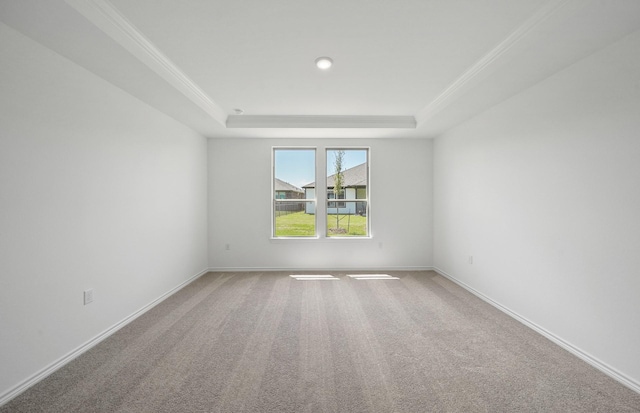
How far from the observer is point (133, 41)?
2062 millimetres

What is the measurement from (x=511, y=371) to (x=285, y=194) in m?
3.99

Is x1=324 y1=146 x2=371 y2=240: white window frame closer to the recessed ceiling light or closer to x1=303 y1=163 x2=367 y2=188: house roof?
x1=303 y1=163 x2=367 y2=188: house roof

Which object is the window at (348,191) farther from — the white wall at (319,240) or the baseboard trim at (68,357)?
the baseboard trim at (68,357)

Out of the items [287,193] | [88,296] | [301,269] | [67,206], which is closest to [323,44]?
[67,206]

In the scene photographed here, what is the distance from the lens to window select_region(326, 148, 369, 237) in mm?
5137

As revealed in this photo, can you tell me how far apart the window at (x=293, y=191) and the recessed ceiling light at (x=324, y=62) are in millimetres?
2539

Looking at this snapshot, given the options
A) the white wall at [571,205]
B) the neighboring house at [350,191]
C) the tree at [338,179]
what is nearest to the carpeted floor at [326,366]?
the white wall at [571,205]

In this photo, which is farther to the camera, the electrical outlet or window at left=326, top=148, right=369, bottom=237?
window at left=326, top=148, right=369, bottom=237

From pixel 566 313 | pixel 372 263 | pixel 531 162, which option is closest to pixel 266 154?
pixel 372 263

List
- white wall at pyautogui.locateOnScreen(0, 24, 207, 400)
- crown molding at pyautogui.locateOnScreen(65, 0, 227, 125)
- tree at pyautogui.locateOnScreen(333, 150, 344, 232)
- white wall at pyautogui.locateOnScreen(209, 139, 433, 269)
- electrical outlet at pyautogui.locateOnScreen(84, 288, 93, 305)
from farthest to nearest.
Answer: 1. tree at pyautogui.locateOnScreen(333, 150, 344, 232)
2. white wall at pyautogui.locateOnScreen(209, 139, 433, 269)
3. electrical outlet at pyautogui.locateOnScreen(84, 288, 93, 305)
4. white wall at pyautogui.locateOnScreen(0, 24, 207, 400)
5. crown molding at pyautogui.locateOnScreen(65, 0, 227, 125)

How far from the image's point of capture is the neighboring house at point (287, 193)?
16.8ft

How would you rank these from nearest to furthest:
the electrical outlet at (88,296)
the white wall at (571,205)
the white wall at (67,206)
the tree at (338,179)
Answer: the white wall at (67,206)
the white wall at (571,205)
the electrical outlet at (88,296)
the tree at (338,179)

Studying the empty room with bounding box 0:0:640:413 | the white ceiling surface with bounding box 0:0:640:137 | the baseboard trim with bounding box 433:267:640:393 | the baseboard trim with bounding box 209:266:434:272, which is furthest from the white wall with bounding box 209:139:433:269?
the baseboard trim with bounding box 433:267:640:393

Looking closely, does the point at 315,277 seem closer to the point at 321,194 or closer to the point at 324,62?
the point at 321,194
